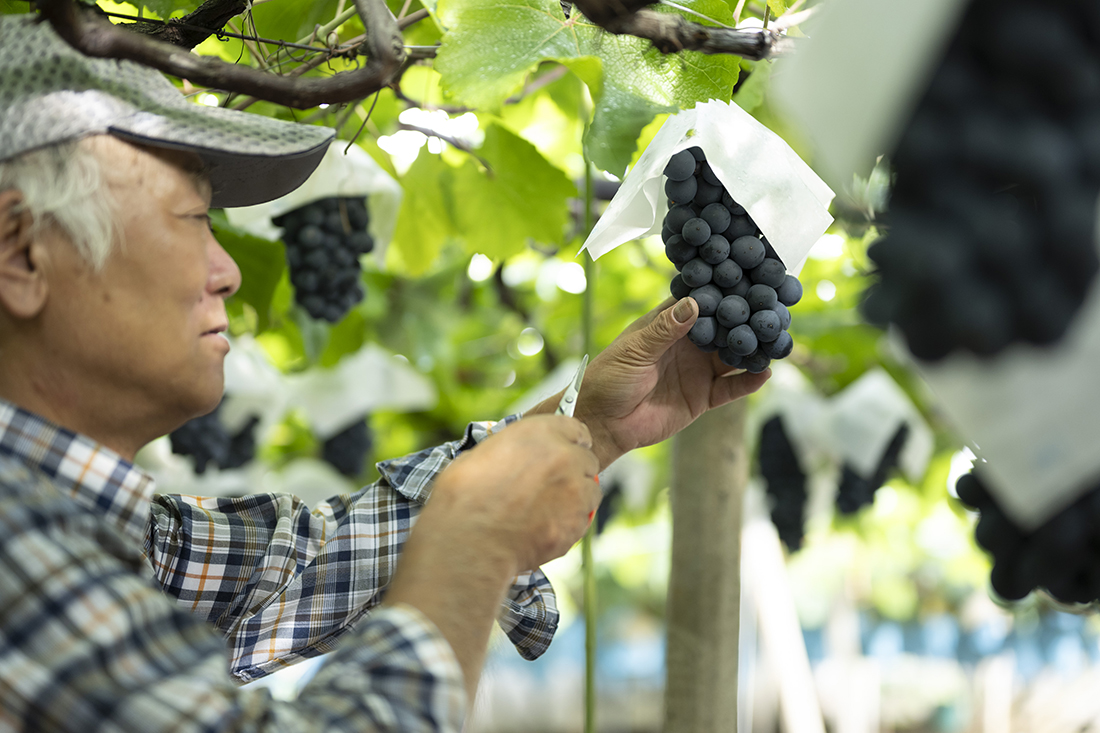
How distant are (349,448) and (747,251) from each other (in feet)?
6.56

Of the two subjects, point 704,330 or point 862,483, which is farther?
point 862,483

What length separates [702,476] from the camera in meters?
1.44

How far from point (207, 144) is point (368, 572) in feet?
1.83

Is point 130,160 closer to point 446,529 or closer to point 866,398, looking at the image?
point 446,529

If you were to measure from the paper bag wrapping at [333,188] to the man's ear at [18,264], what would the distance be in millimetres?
732

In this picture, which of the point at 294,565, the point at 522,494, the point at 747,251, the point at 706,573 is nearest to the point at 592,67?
the point at 747,251

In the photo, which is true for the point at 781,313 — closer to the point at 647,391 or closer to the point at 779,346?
the point at 779,346

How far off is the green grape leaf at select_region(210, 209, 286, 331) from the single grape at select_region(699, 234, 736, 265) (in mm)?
1081

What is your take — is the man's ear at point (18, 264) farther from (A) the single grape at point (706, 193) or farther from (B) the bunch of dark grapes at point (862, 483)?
(B) the bunch of dark grapes at point (862, 483)

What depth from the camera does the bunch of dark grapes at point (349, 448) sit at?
105 inches

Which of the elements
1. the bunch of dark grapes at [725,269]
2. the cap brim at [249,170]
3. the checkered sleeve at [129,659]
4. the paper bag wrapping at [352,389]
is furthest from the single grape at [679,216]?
the paper bag wrapping at [352,389]

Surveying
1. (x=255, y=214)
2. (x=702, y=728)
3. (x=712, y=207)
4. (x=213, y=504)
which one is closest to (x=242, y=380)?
(x=255, y=214)

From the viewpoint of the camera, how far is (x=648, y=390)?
1052 mm

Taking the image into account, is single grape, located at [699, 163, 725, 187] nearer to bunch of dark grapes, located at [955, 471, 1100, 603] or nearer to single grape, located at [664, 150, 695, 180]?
single grape, located at [664, 150, 695, 180]
